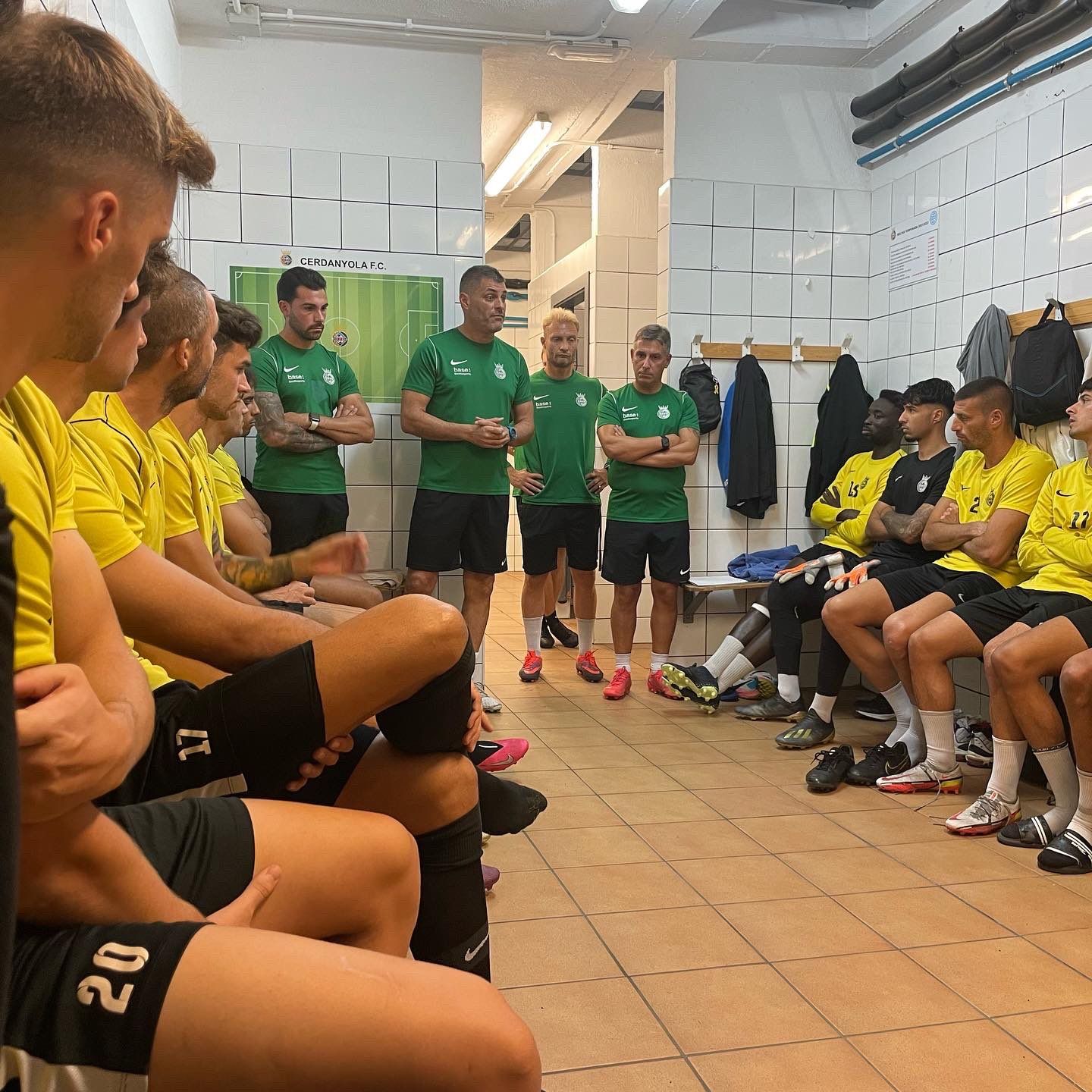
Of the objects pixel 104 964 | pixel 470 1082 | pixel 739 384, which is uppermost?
pixel 739 384

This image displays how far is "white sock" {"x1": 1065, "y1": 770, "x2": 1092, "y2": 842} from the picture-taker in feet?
8.75

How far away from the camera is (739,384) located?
4934mm

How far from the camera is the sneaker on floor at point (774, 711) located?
13.8ft

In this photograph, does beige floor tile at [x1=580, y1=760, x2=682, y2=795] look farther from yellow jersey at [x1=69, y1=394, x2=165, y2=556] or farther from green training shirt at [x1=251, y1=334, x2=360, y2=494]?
yellow jersey at [x1=69, y1=394, x2=165, y2=556]

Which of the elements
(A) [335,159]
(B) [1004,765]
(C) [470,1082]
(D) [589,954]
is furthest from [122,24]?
(B) [1004,765]

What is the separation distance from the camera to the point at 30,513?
86 centimetres

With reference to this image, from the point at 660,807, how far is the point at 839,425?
8.36ft

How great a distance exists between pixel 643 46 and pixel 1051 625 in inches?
129

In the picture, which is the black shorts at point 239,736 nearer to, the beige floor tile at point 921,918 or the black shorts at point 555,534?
the beige floor tile at point 921,918

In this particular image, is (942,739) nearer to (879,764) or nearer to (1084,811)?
(879,764)

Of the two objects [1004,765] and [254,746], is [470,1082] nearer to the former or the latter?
[254,746]

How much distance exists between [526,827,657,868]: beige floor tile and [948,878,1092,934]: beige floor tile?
0.81 meters

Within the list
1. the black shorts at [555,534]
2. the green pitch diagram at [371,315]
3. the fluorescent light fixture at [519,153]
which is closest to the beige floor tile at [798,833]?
the black shorts at [555,534]

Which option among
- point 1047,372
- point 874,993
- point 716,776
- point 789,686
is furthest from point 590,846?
point 1047,372
